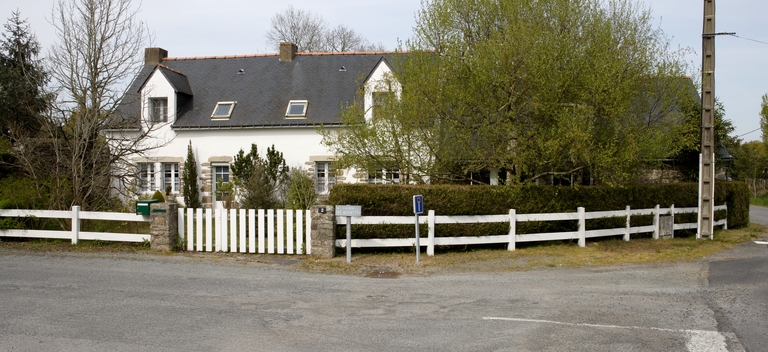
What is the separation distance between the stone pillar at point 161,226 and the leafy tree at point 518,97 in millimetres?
4761

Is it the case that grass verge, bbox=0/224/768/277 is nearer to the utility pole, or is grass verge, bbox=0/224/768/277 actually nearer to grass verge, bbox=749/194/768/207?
the utility pole

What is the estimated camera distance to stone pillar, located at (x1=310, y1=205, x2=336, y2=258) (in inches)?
460

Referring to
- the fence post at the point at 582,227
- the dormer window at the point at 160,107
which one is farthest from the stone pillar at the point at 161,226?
the dormer window at the point at 160,107

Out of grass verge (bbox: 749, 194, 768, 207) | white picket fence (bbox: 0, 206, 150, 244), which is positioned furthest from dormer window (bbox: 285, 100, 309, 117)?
grass verge (bbox: 749, 194, 768, 207)

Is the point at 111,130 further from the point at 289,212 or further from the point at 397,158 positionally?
the point at 397,158

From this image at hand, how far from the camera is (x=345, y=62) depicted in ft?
82.2

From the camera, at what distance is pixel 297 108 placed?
2291 centimetres

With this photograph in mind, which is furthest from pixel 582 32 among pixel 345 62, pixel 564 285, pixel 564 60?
pixel 345 62

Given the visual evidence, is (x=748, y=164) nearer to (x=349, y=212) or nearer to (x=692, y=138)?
(x=692, y=138)

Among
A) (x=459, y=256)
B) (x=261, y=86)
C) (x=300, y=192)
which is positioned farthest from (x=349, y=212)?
(x=261, y=86)

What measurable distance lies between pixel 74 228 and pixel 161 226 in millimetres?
2292

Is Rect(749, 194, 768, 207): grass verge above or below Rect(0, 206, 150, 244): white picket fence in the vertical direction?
below

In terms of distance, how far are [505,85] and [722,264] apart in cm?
596

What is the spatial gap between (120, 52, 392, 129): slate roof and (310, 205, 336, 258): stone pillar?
1059 centimetres
